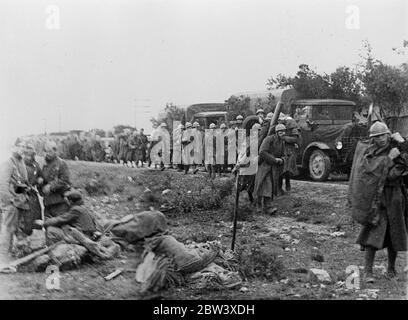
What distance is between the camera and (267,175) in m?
6.20

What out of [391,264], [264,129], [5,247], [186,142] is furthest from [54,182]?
[391,264]

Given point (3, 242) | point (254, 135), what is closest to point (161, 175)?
point (254, 135)

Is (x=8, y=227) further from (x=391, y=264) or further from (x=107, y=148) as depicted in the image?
(x=391, y=264)

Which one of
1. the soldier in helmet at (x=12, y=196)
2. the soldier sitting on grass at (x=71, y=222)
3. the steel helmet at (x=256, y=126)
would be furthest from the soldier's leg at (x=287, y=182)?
the soldier in helmet at (x=12, y=196)

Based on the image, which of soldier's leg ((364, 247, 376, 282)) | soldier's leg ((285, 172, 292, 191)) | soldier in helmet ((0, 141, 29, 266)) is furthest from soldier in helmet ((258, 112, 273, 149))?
soldier in helmet ((0, 141, 29, 266))

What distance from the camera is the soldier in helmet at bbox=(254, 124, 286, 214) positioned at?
20.2ft

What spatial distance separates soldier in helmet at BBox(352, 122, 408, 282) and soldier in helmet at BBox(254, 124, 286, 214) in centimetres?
86

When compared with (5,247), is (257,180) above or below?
above

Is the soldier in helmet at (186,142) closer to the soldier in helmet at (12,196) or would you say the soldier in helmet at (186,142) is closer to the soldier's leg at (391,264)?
the soldier in helmet at (12,196)

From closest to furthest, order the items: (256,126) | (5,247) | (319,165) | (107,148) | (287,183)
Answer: (5,247)
(107,148)
(256,126)
(287,183)
(319,165)

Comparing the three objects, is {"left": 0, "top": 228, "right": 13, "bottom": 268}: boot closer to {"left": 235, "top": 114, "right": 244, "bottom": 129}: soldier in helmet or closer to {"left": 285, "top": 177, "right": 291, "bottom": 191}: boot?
{"left": 235, "top": 114, "right": 244, "bottom": 129}: soldier in helmet

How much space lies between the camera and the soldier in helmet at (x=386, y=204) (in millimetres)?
5582

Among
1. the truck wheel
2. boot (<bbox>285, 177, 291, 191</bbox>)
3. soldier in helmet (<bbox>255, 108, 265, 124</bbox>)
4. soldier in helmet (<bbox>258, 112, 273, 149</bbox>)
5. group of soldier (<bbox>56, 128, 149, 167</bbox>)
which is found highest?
soldier in helmet (<bbox>255, 108, 265, 124</bbox>)

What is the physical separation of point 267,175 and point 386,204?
119cm
